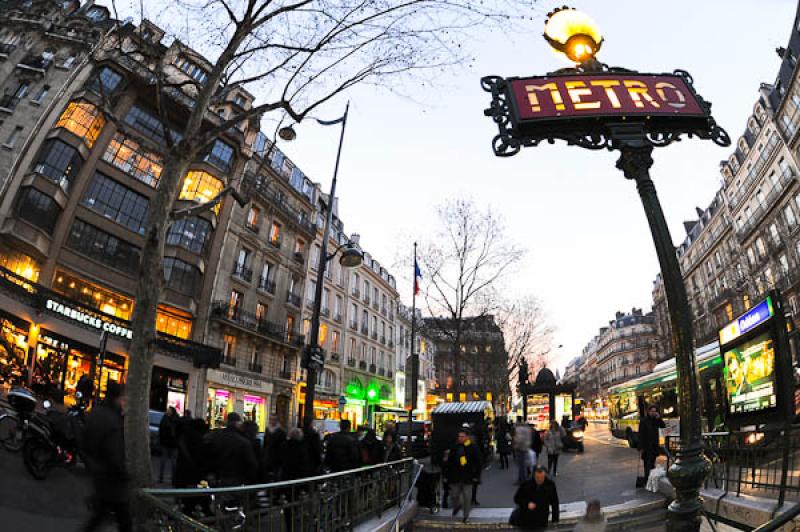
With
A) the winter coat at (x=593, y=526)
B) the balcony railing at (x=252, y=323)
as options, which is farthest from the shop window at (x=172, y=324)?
the winter coat at (x=593, y=526)

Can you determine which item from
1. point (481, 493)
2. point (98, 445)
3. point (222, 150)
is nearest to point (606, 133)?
point (98, 445)

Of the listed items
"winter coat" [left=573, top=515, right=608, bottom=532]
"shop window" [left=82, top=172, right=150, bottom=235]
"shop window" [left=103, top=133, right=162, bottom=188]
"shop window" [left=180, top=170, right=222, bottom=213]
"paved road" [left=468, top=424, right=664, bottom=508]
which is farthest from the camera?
"shop window" [left=180, top=170, right=222, bottom=213]

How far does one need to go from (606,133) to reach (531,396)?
22.2 m

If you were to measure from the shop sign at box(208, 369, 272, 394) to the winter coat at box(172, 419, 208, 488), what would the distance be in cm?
1879

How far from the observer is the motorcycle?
792cm

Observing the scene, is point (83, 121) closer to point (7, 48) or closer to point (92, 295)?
point (7, 48)

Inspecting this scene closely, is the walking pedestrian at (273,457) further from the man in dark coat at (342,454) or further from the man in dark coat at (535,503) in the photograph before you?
the man in dark coat at (535,503)

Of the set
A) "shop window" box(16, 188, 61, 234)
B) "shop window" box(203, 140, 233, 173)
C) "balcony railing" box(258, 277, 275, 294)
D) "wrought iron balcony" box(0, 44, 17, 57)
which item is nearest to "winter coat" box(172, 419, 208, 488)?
"shop window" box(16, 188, 61, 234)

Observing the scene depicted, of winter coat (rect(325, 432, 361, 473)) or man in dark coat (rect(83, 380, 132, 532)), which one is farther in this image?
winter coat (rect(325, 432, 361, 473))

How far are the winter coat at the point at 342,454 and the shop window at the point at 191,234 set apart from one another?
65.2 feet

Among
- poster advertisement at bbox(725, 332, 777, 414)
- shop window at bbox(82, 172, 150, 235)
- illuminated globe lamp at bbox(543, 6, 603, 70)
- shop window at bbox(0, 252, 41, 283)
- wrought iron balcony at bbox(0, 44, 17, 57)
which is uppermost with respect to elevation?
wrought iron balcony at bbox(0, 44, 17, 57)

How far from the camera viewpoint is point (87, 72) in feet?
72.8

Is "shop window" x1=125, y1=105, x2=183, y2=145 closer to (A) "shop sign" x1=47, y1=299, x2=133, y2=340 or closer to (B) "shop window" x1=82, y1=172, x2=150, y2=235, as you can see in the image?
(B) "shop window" x1=82, y1=172, x2=150, y2=235

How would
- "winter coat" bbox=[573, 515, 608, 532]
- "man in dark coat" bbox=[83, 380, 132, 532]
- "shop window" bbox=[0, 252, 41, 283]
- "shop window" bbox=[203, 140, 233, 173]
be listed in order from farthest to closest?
1. "shop window" bbox=[203, 140, 233, 173]
2. "shop window" bbox=[0, 252, 41, 283]
3. "winter coat" bbox=[573, 515, 608, 532]
4. "man in dark coat" bbox=[83, 380, 132, 532]
